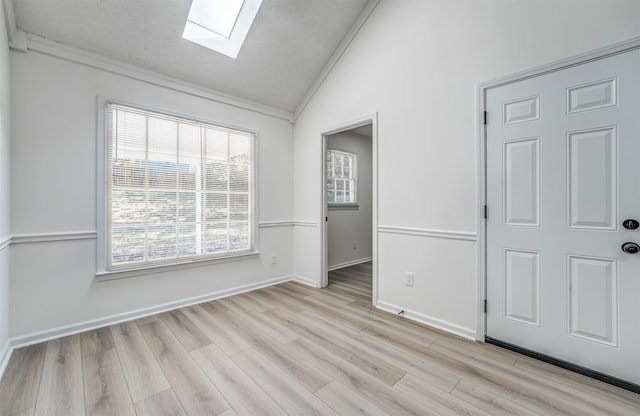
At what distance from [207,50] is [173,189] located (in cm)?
151

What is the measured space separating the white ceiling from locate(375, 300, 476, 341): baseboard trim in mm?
2932

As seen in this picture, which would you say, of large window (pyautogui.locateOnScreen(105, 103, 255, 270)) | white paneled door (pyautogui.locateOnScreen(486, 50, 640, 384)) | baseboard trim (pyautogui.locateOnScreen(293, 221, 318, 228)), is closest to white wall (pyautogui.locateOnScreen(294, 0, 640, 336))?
white paneled door (pyautogui.locateOnScreen(486, 50, 640, 384))

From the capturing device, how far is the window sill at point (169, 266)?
8.21 feet

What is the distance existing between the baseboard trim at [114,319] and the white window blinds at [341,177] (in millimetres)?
2117

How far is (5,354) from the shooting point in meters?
1.94

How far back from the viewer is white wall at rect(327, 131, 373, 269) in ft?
15.6

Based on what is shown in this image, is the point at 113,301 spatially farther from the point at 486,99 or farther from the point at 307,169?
the point at 486,99

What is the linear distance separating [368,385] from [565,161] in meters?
1.99

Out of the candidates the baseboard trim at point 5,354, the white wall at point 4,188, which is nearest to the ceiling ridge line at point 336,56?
the white wall at point 4,188

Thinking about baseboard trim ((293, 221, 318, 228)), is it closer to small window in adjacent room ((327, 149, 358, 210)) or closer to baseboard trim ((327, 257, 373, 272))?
small window in adjacent room ((327, 149, 358, 210))

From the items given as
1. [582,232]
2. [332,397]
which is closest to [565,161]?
[582,232]

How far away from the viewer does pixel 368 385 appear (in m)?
1.67

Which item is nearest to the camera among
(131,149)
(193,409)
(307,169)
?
(193,409)

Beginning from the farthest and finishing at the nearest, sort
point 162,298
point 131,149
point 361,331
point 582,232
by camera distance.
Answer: point 162,298 < point 131,149 < point 361,331 < point 582,232
